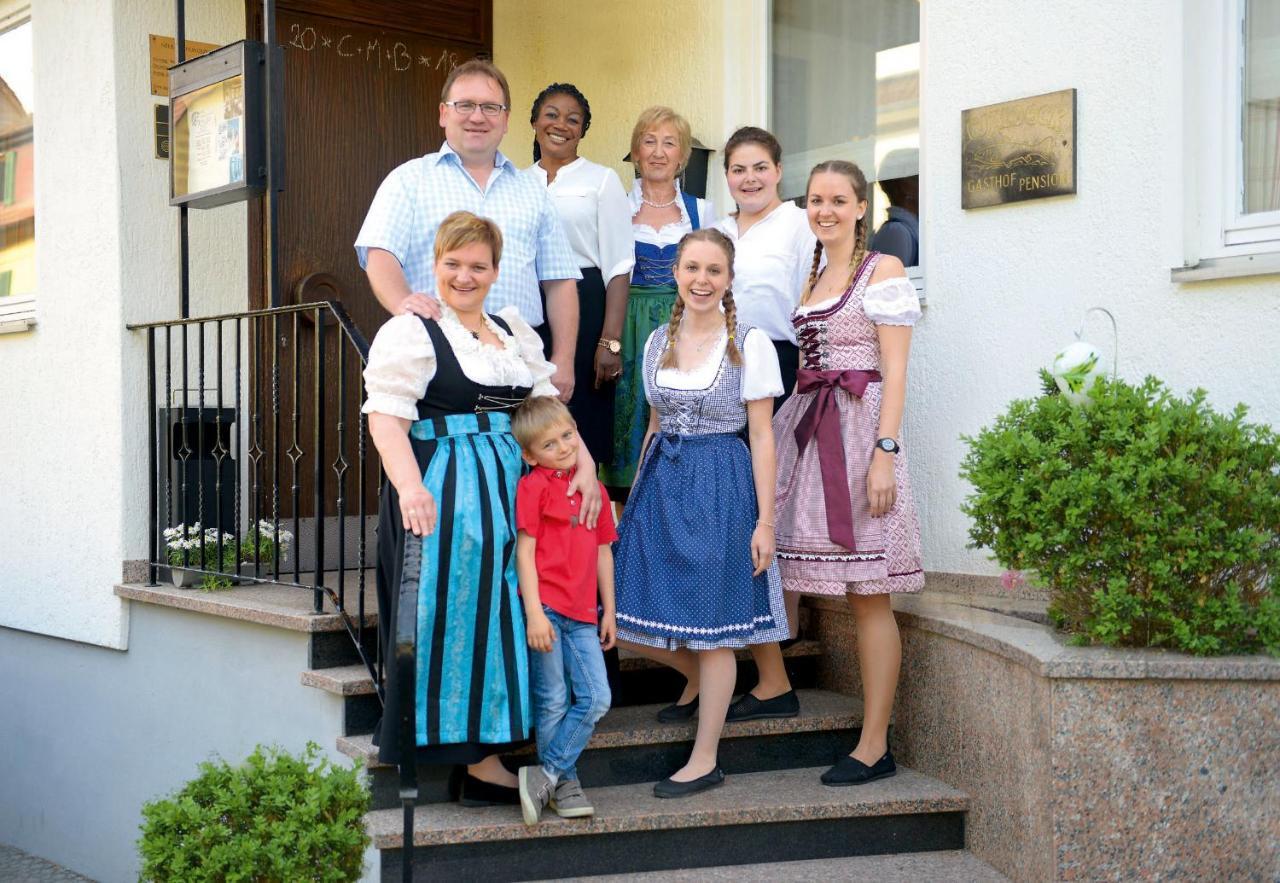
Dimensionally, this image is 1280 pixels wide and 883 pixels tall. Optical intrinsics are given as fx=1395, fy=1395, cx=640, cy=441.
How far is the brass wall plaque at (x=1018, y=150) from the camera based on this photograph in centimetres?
432

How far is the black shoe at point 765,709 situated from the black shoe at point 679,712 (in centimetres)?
11

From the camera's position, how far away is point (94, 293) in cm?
559

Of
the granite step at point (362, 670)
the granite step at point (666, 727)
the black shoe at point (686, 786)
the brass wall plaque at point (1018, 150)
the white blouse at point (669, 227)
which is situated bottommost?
the black shoe at point (686, 786)

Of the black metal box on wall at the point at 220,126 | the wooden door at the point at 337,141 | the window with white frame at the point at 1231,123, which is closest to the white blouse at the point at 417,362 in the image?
the black metal box on wall at the point at 220,126

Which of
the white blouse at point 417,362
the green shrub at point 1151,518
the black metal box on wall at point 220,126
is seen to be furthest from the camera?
the black metal box on wall at point 220,126

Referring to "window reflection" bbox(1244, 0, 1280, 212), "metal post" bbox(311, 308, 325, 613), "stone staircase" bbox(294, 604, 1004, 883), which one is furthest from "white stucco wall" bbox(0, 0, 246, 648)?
"window reflection" bbox(1244, 0, 1280, 212)

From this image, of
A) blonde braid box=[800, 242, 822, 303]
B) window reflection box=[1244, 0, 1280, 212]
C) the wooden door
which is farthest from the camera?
the wooden door

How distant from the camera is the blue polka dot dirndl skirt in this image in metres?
3.83

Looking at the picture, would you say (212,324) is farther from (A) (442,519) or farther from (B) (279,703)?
(A) (442,519)

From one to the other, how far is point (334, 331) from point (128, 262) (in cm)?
97

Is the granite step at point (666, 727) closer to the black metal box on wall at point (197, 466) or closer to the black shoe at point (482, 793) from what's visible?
the black shoe at point (482, 793)

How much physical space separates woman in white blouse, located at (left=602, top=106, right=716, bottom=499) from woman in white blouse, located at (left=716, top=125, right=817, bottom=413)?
0.20 m

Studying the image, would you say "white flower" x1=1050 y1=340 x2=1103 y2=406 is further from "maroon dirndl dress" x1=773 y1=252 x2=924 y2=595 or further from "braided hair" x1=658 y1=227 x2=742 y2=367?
"braided hair" x1=658 y1=227 x2=742 y2=367

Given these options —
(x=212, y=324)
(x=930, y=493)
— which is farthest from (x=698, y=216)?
(x=212, y=324)
